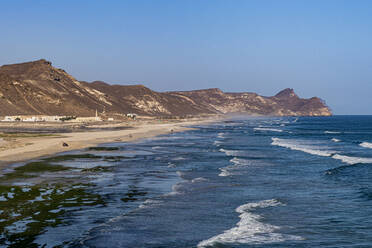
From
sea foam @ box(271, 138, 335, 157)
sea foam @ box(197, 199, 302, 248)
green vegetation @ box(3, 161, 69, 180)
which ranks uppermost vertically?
green vegetation @ box(3, 161, 69, 180)

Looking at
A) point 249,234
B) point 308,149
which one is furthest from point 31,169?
point 308,149

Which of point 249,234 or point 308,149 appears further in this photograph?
point 308,149

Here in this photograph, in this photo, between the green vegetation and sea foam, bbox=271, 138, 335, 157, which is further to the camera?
sea foam, bbox=271, 138, 335, 157

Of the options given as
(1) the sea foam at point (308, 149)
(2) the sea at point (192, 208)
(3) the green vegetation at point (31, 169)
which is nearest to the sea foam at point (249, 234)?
(2) the sea at point (192, 208)

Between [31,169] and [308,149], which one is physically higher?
[31,169]

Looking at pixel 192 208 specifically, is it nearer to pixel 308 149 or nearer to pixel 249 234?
pixel 249 234

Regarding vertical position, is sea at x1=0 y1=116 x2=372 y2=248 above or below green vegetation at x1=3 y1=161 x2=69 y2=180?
below

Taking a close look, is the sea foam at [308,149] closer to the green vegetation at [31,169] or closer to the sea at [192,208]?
the sea at [192,208]

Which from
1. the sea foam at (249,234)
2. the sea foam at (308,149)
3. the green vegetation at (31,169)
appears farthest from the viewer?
the sea foam at (308,149)

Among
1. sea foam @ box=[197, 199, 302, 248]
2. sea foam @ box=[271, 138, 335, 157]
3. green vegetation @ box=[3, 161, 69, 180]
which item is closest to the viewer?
sea foam @ box=[197, 199, 302, 248]

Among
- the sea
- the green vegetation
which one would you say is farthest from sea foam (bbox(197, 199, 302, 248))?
the green vegetation

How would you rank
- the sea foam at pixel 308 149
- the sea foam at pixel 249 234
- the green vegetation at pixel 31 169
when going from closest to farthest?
the sea foam at pixel 249 234
the green vegetation at pixel 31 169
the sea foam at pixel 308 149

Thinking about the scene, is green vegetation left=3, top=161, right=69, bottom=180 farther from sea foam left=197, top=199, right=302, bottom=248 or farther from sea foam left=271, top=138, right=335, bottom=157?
sea foam left=271, top=138, right=335, bottom=157

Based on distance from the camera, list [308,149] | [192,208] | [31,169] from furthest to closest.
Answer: [308,149]
[31,169]
[192,208]
